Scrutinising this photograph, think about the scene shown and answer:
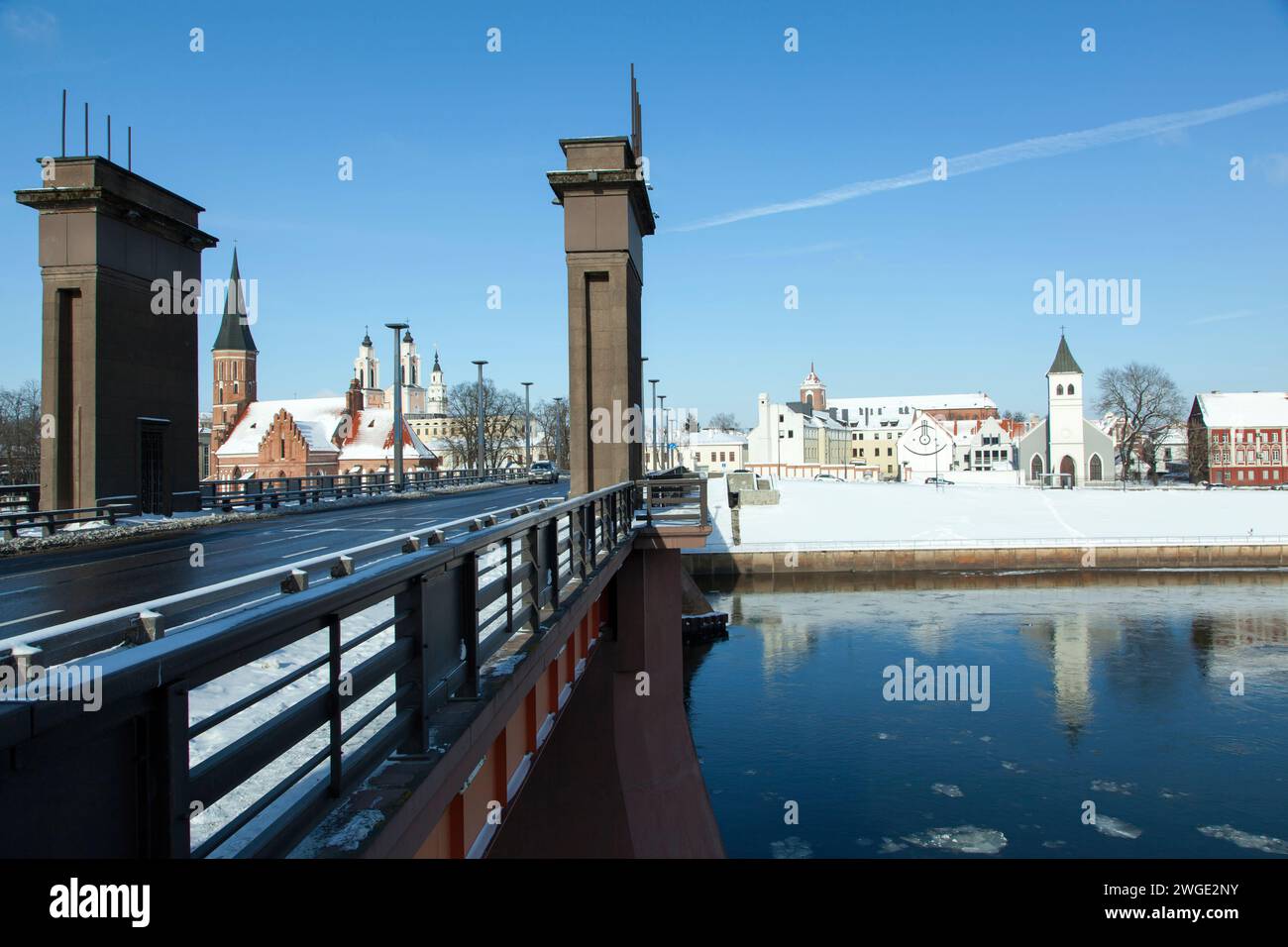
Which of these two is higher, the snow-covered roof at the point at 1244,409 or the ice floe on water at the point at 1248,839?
the snow-covered roof at the point at 1244,409

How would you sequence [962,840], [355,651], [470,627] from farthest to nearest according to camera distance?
[962,840]
[355,651]
[470,627]

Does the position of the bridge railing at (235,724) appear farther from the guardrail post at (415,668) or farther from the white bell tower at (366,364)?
the white bell tower at (366,364)

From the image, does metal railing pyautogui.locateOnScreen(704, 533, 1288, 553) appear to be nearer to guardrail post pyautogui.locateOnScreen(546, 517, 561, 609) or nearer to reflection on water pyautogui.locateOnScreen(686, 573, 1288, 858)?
reflection on water pyautogui.locateOnScreen(686, 573, 1288, 858)

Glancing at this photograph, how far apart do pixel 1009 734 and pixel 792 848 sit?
8.37 metres

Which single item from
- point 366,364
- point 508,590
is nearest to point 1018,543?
point 508,590

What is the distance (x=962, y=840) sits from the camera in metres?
17.7

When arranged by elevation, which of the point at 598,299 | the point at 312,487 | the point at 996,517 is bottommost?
the point at 996,517

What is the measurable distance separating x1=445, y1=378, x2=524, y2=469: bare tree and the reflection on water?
50210 millimetres

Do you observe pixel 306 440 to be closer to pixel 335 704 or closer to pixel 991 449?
pixel 991 449

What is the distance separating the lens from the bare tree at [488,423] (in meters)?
86.4

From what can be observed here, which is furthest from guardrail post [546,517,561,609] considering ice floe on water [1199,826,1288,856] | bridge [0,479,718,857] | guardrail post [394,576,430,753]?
ice floe on water [1199,826,1288,856]

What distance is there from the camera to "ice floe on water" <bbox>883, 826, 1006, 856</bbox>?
17.2 metres

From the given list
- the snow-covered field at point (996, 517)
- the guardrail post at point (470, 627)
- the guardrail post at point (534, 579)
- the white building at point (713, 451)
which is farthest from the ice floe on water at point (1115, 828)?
the white building at point (713, 451)

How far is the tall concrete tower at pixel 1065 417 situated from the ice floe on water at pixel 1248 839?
81.4 meters
